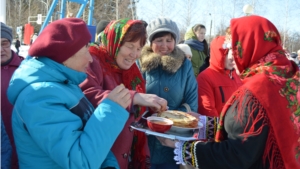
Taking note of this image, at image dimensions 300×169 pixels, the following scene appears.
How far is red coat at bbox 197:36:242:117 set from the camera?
302cm

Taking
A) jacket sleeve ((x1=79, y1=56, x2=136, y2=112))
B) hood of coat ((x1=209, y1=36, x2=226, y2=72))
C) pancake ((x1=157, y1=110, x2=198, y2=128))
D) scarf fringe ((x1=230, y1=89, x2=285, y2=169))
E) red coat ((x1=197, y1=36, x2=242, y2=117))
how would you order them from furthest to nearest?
hood of coat ((x1=209, y1=36, x2=226, y2=72))
red coat ((x1=197, y1=36, x2=242, y2=117))
pancake ((x1=157, y1=110, x2=198, y2=128))
jacket sleeve ((x1=79, y1=56, x2=136, y2=112))
scarf fringe ((x1=230, y1=89, x2=285, y2=169))

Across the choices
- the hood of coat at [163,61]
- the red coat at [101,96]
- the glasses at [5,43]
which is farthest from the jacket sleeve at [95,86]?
the glasses at [5,43]

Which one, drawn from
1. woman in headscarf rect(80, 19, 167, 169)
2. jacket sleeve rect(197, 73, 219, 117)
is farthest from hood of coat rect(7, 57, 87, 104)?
jacket sleeve rect(197, 73, 219, 117)

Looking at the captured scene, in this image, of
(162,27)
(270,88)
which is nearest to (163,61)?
(162,27)

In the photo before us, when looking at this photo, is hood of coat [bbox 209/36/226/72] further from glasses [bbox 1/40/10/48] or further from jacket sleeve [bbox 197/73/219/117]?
glasses [bbox 1/40/10/48]

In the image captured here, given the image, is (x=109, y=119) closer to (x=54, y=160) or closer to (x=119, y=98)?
(x=119, y=98)

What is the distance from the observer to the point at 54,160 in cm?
135

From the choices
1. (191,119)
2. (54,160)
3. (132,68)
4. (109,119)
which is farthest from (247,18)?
(54,160)

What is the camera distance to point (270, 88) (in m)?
1.62

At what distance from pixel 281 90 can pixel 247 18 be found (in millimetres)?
523

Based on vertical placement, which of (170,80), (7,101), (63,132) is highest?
(63,132)

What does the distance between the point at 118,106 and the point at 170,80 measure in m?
1.33

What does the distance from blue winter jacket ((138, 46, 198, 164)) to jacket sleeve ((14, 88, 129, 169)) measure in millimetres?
1333

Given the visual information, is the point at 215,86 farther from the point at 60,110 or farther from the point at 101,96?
the point at 60,110
